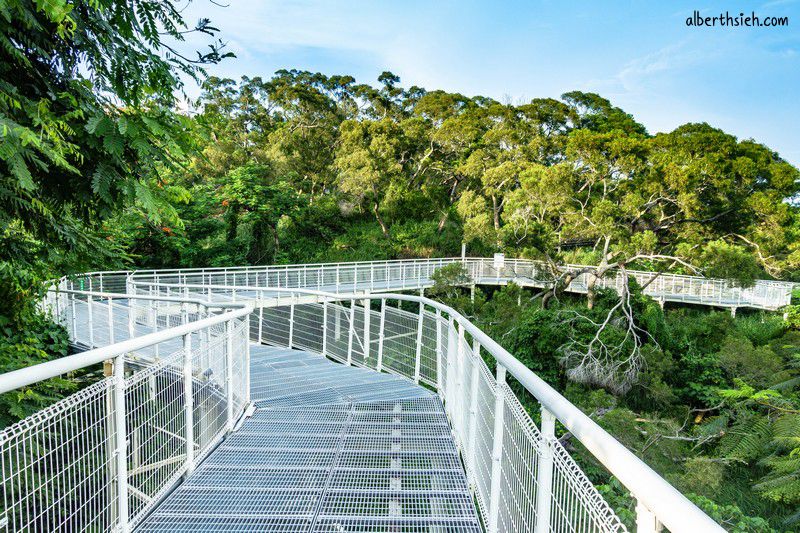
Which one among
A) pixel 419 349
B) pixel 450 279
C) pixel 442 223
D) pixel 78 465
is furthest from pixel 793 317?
pixel 78 465

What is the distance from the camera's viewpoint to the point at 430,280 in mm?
23125

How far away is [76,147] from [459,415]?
3151mm

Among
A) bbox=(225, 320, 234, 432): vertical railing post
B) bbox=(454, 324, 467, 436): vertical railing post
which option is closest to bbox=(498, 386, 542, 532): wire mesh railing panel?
bbox=(454, 324, 467, 436): vertical railing post

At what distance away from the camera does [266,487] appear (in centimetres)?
315

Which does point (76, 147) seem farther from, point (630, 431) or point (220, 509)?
point (630, 431)

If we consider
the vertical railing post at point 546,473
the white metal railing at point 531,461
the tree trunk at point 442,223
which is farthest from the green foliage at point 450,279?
the vertical railing post at point 546,473

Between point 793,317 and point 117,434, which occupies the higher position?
point 117,434

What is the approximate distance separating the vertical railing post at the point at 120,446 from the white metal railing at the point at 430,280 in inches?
617

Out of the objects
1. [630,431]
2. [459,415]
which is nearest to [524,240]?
[630,431]

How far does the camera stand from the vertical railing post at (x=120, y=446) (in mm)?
2525

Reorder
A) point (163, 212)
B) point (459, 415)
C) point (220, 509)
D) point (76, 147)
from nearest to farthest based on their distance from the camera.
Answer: point (76, 147) < point (220, 509) < point (163, 212) < point (459, 415)

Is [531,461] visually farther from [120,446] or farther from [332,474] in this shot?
[120,446]

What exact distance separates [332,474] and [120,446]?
1.38m

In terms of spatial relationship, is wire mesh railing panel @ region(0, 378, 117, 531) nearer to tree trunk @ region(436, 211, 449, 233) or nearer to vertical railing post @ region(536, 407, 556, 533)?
vertical railing post @ region(536, 407, 556, 533)
